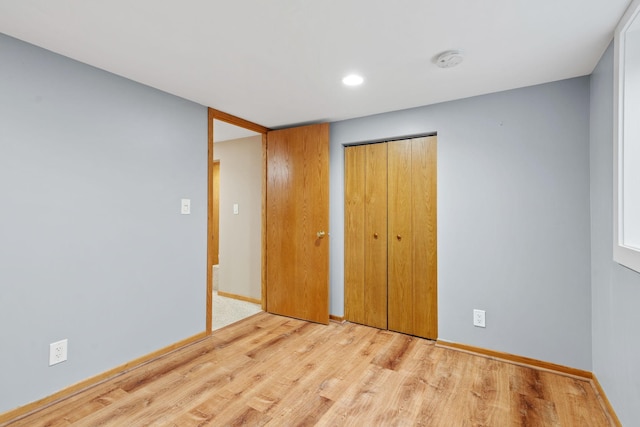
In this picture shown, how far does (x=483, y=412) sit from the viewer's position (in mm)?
1797

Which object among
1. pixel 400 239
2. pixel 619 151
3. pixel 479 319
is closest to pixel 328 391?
pixel 479 319

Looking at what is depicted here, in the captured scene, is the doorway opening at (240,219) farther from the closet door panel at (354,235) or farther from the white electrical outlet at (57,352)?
the white electrical outlet at (57,352)

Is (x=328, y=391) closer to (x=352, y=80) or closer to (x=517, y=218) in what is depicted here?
(x=517, y=218)

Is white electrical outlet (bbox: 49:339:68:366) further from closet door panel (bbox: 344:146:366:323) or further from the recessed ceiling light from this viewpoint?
the recessed ceiling light

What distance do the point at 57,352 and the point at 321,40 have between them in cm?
243

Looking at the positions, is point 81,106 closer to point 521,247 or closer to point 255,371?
point 255,371

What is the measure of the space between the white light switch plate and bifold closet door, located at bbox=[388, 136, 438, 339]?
72.5 inches

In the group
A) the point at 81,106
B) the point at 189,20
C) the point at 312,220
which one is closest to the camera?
the point at 189,20

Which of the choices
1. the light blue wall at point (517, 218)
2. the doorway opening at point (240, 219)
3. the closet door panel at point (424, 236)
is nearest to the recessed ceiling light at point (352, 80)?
the light blue wall at point (517, 218)


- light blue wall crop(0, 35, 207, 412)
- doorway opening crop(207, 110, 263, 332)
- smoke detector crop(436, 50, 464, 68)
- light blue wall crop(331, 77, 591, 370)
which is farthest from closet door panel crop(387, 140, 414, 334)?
light blue wall crop(0, 35, 207, 412)

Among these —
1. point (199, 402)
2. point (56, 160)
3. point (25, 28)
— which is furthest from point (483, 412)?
point (25, 28)

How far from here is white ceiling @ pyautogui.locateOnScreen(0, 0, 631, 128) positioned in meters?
1.45

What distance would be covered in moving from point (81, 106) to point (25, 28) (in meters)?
0.47

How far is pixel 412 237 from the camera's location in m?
2.88
